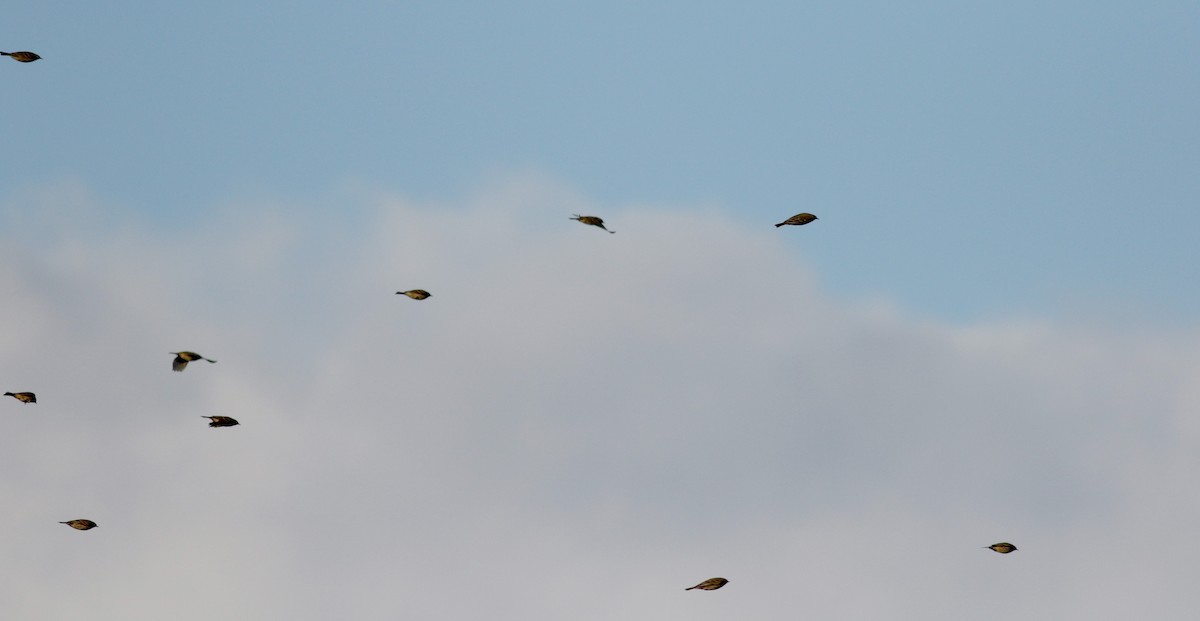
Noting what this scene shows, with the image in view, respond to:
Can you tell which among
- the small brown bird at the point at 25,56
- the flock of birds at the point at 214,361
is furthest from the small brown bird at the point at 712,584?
the small brown bird at the point at 25,56

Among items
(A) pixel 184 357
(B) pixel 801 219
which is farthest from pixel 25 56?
(B) pixel 801 219

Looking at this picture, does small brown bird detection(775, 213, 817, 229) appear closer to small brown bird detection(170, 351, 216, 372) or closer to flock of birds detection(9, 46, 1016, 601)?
flock of birds detection(9, 46, 1016, 601)

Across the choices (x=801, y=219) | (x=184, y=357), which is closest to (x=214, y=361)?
(x=184, y=357)

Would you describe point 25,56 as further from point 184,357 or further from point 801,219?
point 801,219

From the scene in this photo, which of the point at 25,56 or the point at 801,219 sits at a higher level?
the point at 25,56

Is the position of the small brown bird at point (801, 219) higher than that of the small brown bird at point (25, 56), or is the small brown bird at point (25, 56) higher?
the small brown bird at point (25, 56)

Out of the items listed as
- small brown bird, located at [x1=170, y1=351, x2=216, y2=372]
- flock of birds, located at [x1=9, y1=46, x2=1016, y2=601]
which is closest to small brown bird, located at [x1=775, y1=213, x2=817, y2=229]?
flock of birds, located at [x1=9, y1=46, x2=1016, y2=601]

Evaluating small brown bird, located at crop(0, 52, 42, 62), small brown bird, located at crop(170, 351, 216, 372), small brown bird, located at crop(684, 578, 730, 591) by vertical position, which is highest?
small brown bird, located at crop(0, 52, 42, 62)

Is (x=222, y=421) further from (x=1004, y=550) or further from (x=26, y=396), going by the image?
(x=1004, y=550)

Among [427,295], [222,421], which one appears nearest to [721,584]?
[427,295]

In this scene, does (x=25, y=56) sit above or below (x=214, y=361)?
above

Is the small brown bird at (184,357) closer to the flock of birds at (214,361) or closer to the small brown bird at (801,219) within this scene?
the flock of birds at (214,361)

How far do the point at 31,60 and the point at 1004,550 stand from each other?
8575cm

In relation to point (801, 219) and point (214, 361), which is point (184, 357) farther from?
point (801, 219)
